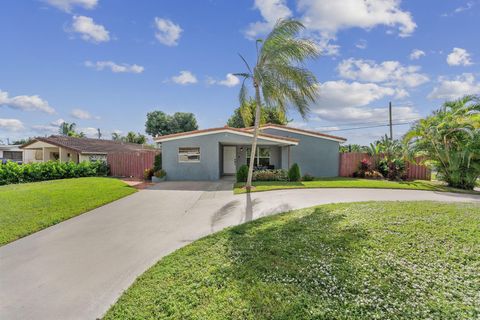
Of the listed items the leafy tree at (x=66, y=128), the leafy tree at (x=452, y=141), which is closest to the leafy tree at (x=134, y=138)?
the leafy tree at (x=66, y=128)

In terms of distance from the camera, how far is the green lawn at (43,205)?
236 inches

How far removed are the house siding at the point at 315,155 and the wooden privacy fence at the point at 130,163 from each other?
437 inches

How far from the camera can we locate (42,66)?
11.5 m

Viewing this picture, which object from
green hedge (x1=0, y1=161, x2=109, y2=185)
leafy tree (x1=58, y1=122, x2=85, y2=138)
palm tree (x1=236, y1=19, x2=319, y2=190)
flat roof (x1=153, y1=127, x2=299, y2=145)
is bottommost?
green hedge (x1=0, y1=161, x2=109, y2=185)

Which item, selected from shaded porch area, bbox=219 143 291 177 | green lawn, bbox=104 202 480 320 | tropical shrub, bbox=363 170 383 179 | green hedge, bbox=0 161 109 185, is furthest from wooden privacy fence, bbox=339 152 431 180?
green hedge, bbox=0 161 109 185

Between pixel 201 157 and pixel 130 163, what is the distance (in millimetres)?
7032

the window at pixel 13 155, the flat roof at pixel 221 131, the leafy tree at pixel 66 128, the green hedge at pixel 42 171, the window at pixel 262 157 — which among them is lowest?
the green hedge at pixel 42 171

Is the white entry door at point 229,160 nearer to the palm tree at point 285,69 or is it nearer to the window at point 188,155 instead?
the window at point 188,155

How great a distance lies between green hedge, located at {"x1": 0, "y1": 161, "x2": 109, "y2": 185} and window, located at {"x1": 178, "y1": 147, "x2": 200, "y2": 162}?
7335mm

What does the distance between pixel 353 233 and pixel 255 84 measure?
8.58 meters

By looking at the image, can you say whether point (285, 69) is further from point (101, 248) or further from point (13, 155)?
point (13, 155)

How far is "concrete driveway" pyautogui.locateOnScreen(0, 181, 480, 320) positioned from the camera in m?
3.17

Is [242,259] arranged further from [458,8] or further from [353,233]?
[458,8]

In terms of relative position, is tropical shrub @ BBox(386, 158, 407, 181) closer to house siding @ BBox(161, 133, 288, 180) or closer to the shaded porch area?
the shaded porch area
